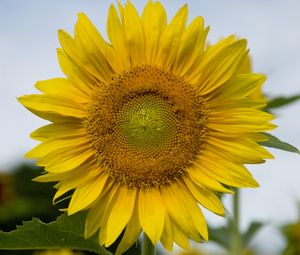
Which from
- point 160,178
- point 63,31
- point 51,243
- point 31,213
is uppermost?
point 63,31

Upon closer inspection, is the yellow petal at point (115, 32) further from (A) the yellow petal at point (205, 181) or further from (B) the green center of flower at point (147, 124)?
(A) the yellow petal at point (205, 181)

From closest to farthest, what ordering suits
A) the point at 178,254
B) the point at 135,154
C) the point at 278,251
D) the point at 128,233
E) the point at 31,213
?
the point at 128,233 → the point at 135,154 → the point at 278,251 → the point at 178,254 → the point at 31,213

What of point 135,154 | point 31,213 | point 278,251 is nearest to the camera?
point 135,154

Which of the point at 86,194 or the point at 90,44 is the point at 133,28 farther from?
the point at 86,194

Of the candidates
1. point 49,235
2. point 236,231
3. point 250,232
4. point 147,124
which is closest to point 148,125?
point 147,124

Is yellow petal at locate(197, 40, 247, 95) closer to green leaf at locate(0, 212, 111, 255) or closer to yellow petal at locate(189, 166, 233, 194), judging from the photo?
yellow petal at locate(189, 166, 233, 194)

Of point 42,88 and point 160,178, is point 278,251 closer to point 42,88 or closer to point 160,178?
point 160,178

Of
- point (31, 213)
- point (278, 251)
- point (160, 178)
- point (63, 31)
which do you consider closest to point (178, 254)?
point (278, 251)
